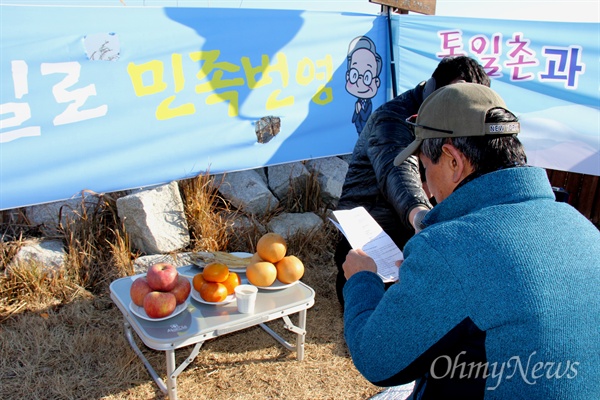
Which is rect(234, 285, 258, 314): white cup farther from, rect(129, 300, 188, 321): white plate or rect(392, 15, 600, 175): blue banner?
rect(392, 15, 600, 175): blue banner

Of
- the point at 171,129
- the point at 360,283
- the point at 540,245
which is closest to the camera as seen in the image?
the point at 540,245

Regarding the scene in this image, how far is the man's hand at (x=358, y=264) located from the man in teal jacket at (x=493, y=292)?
0.32 m

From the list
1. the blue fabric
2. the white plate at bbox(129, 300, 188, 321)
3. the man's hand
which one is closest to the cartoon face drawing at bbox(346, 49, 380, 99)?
the white plate at bbox(129, 300, 188, 321)

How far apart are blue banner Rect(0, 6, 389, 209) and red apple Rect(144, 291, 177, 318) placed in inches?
55.9

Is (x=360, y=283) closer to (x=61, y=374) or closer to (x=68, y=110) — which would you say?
(x=61, y=374)

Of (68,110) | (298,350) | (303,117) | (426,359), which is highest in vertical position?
(68,110)

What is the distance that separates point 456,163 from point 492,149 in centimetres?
10

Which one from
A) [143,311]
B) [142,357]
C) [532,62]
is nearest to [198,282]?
[143,311]

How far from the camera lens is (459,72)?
2.31m

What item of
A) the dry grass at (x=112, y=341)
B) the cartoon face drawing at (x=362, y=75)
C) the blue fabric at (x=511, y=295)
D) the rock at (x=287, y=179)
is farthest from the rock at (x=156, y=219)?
the blue fabric at (x=511, y=295)

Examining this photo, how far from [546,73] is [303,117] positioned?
2.53 metres

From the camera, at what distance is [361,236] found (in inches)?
82.8

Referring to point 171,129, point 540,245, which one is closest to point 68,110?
point 171,129

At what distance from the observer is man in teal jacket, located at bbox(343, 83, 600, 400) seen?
1.08 m
